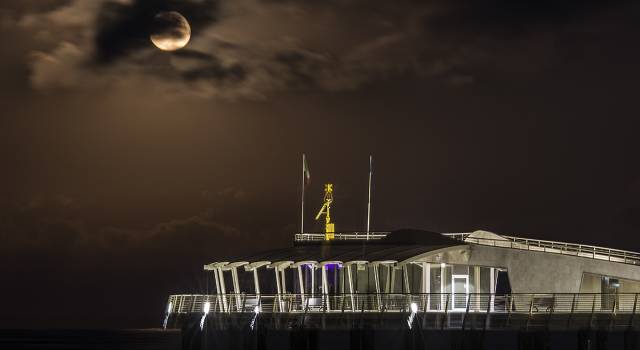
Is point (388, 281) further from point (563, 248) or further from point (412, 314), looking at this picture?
point (412, 314)

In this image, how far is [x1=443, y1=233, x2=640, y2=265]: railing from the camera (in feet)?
227

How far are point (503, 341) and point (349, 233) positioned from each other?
23.8 m

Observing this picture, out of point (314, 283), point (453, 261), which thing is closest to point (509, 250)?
point (453, 261)

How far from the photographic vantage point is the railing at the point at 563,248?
227 ft

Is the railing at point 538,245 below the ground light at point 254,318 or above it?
above

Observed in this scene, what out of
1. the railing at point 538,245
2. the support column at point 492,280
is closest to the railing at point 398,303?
the support column at point 492,280

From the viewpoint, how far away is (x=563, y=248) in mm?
72062

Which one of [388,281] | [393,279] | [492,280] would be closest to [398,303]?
[393,279]

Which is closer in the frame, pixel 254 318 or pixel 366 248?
pixel 254 318

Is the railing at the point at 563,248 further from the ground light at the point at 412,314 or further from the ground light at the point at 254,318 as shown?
the ground light at the point at 254,318

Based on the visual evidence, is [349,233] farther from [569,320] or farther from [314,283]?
[569,320]

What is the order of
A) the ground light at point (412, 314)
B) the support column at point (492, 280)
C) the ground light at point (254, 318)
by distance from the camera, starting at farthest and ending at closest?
the support column at point (492, 280), the ground light at point (254, 318), the ground light at point (412, 314)

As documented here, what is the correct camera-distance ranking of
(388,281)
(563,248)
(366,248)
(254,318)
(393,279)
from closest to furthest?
(254,318) < (393,279) < (388,281) < (366,248) < (563,248)

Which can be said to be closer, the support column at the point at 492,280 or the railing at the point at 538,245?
the support column at the point at 492,280
